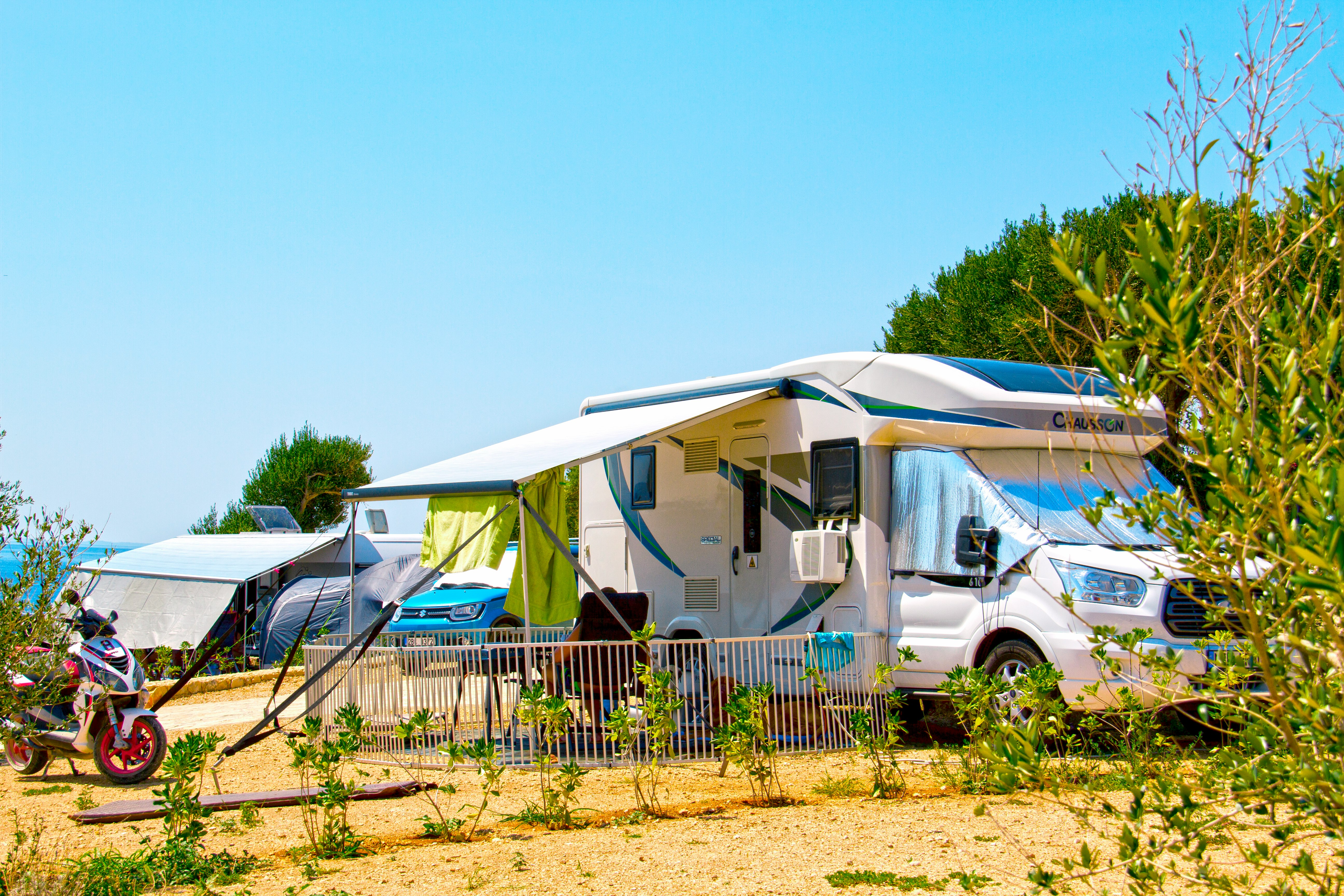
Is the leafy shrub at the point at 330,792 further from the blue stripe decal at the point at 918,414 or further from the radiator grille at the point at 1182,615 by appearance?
the radiator grille at the point at 1182,615

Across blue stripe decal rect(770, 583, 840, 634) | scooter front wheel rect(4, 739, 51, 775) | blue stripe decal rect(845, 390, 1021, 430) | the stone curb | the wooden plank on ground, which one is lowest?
the stone curb

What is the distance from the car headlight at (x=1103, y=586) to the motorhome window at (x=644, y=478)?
4.18 metres

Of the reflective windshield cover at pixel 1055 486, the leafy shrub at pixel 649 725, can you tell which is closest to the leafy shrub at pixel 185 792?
the leafy shrub at pixel 649 725

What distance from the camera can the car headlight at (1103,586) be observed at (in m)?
7.27

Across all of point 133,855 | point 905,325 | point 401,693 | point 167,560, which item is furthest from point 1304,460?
point 905,325

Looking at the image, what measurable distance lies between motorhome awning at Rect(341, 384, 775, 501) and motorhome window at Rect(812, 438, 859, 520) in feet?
2.48

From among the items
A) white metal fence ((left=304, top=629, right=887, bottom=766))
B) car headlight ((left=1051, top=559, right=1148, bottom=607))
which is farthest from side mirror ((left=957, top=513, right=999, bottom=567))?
white metal fence ((left=304, top=629, right=887, bottom=766))

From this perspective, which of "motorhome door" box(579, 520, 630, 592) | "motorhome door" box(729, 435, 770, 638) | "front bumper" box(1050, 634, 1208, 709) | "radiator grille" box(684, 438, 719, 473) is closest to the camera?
"front bumper" box(1050, 634, 1208, 709)

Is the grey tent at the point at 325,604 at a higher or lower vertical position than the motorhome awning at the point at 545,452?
lower

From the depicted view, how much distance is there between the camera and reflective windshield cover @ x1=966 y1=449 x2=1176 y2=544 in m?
7.85

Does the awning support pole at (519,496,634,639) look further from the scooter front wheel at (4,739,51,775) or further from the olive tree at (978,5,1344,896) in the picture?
the olive tree at (978,5,1344,896)

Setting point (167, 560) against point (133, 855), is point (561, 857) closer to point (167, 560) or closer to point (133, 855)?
point (133, 855)

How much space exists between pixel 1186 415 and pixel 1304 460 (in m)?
0.53

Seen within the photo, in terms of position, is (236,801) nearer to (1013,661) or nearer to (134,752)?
(134,752)
